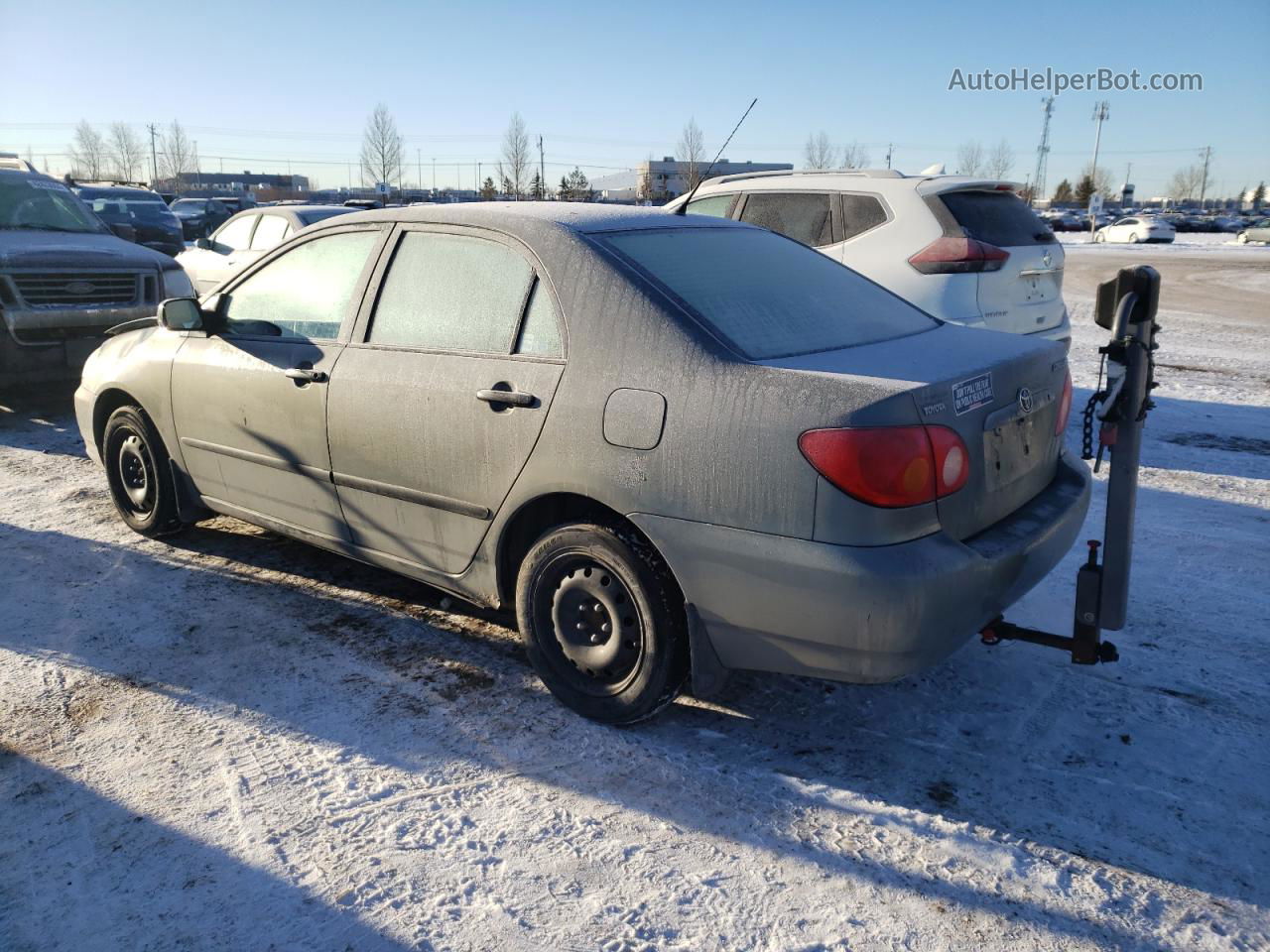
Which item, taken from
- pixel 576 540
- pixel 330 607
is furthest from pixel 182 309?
pixel 576 540

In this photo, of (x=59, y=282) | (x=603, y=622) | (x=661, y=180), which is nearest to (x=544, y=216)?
(x=603, y=622)

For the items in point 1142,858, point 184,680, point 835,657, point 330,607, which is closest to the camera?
point 1142,858

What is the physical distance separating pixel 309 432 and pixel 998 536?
2.65 meters

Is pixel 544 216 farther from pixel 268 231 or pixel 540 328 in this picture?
pixel 268 231

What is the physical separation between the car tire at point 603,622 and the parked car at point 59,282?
20.8 ft

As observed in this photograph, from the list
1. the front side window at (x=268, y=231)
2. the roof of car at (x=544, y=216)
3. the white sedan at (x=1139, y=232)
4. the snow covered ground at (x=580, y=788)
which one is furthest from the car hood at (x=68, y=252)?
the white sedan at (x=1139, y=232)

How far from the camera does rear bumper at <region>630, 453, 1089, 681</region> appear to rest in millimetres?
2639

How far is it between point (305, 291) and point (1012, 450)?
2925mm

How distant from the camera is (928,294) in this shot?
618 centimetres

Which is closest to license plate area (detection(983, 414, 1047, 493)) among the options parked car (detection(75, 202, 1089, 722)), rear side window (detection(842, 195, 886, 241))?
parked car (detection(75, 202, 1089, 722))

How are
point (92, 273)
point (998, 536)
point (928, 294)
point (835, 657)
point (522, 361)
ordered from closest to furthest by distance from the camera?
1. point (835, 657)
2. point (998, 536)
3. point (522, 361)
4. point (928, 294)
5. point (92, 273)

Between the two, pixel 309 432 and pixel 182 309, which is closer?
pixel 309 432

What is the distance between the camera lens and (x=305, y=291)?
13.8 feet

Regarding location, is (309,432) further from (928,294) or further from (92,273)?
(92,273)
